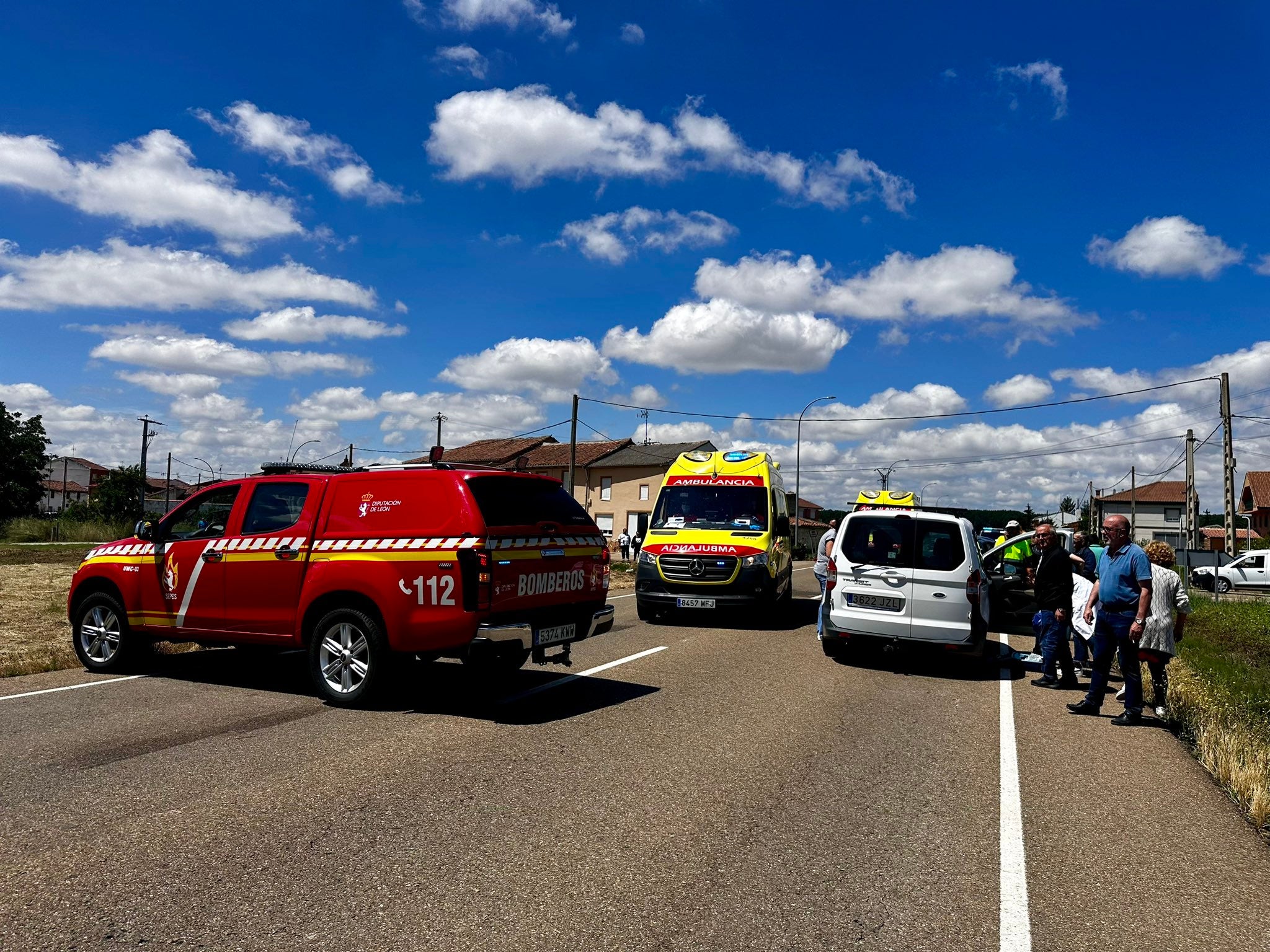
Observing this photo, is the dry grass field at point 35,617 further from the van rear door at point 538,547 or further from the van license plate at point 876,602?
the van license plate at point 876,602

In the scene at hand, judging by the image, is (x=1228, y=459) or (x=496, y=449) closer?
(x=1228, y=459)

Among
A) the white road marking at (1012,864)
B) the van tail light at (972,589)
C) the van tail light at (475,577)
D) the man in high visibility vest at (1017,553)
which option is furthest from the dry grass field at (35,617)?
the man in high visibility vest at (1017,553)

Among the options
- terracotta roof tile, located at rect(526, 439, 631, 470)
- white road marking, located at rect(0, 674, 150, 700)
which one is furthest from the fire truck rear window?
terracotta roof tile, located at rect(526, 439, 631, 470)

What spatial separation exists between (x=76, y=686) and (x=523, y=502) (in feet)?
14.9

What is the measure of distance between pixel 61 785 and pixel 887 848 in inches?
179

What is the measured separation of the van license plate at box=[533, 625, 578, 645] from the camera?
24.9 feet

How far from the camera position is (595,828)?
4.70m

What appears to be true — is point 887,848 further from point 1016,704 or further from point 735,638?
point 735,638

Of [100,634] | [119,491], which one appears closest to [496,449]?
[119,491]

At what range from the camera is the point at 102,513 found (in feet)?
223

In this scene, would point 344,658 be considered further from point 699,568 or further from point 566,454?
point 566,454

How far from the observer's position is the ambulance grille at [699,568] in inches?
572

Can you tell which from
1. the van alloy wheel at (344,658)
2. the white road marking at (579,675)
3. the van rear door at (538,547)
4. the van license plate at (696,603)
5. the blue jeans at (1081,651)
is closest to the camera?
the van rear door at (538,547)

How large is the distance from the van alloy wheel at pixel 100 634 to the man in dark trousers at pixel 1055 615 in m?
9.38
